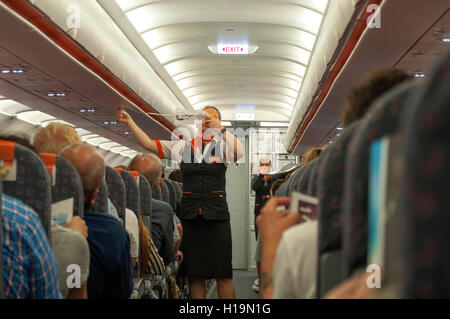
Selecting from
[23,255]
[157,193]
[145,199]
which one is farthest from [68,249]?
[157,193]

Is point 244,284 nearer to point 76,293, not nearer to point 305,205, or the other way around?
point 76,293

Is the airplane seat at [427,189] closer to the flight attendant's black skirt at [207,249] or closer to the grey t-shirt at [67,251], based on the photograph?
the grey t-shirt at [67,251]

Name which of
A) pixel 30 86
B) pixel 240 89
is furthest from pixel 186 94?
pixel 30 86

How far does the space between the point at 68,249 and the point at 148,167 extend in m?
2.31

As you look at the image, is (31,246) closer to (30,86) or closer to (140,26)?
(30,86)

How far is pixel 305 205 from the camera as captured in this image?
124cm

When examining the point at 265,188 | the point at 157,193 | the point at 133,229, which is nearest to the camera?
the point at 133,229

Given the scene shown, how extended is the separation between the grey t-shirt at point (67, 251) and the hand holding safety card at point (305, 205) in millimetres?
996

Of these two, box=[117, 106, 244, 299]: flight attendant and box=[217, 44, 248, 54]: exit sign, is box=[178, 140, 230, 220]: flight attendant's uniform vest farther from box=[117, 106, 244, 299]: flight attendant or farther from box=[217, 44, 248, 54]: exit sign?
box=[217, 44, 248, 54]: exit sign

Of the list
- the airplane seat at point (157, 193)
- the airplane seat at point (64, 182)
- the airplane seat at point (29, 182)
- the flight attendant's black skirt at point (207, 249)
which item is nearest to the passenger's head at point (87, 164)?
the airplane seat at point (64, 182)

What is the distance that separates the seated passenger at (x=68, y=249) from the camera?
→ 1.93m

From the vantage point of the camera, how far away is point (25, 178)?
1.64 meters

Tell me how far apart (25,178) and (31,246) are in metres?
0.28

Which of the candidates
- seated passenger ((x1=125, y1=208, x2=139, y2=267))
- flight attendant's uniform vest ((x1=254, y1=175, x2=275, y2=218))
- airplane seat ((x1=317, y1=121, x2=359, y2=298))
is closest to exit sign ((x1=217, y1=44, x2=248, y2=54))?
flight attendant's uniform vest ((x1=254, y1=175, x2=275, y2=218))
